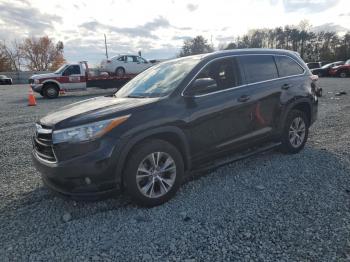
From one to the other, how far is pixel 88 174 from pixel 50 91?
48.4 ft

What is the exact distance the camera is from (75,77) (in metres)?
16.7

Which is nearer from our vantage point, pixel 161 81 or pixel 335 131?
pixel 161 81

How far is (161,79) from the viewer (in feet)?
13.4

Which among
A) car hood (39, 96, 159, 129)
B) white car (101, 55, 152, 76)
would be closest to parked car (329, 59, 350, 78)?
white car (101, 55, 152, 76)

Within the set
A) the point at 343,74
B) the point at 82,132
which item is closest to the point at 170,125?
the point at 82,132

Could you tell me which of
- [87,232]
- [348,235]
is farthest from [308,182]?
[87,232]

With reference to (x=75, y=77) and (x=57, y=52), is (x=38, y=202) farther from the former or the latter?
(x=57, y=52)

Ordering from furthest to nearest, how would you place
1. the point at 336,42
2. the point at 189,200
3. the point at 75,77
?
the point at 336,42 → the point at 75,77 → the point at 189,200

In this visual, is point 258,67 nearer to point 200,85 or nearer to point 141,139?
point 200,85

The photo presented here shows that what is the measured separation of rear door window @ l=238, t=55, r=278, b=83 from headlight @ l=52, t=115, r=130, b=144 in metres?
2.33

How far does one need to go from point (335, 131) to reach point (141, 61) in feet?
51.3

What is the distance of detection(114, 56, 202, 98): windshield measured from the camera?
3775 millimetres

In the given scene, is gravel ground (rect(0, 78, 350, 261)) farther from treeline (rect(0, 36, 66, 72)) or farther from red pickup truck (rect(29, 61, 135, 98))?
treeline (rect(0, 36, 66, 72))

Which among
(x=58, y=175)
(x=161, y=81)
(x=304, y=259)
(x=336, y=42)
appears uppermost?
(x=336, y=42)
